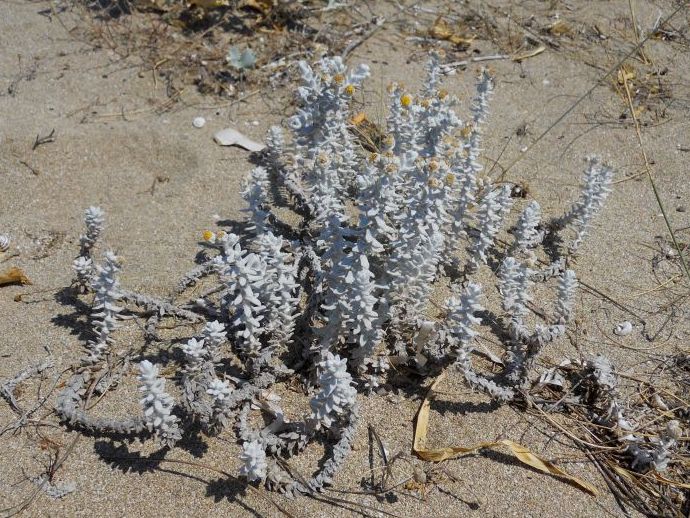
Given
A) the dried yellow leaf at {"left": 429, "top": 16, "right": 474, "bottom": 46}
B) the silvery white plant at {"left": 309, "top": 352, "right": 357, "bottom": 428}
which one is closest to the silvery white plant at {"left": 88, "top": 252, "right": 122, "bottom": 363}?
the silvery white plant at {"left": 309, "top": 352, "right": 357, "bottom": 428}

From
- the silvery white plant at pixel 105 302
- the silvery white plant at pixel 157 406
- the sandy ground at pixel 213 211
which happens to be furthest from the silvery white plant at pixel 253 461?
the silvery white plant at pixel 105 302

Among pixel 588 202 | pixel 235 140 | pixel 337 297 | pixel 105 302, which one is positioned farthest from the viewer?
pixel 235 140

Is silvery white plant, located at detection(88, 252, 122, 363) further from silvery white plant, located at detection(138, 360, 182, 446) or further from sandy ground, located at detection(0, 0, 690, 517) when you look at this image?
silvery white plant, located at detection(138, 360, 182, 446)

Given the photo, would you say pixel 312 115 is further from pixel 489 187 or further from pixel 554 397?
pixel 554 397

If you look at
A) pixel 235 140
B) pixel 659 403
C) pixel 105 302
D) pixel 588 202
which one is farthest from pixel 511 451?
pixel 235 140

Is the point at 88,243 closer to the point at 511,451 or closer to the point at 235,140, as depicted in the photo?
the point at 235,140

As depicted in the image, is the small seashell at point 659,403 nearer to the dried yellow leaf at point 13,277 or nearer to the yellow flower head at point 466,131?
the yellow flower head at point 466,131
